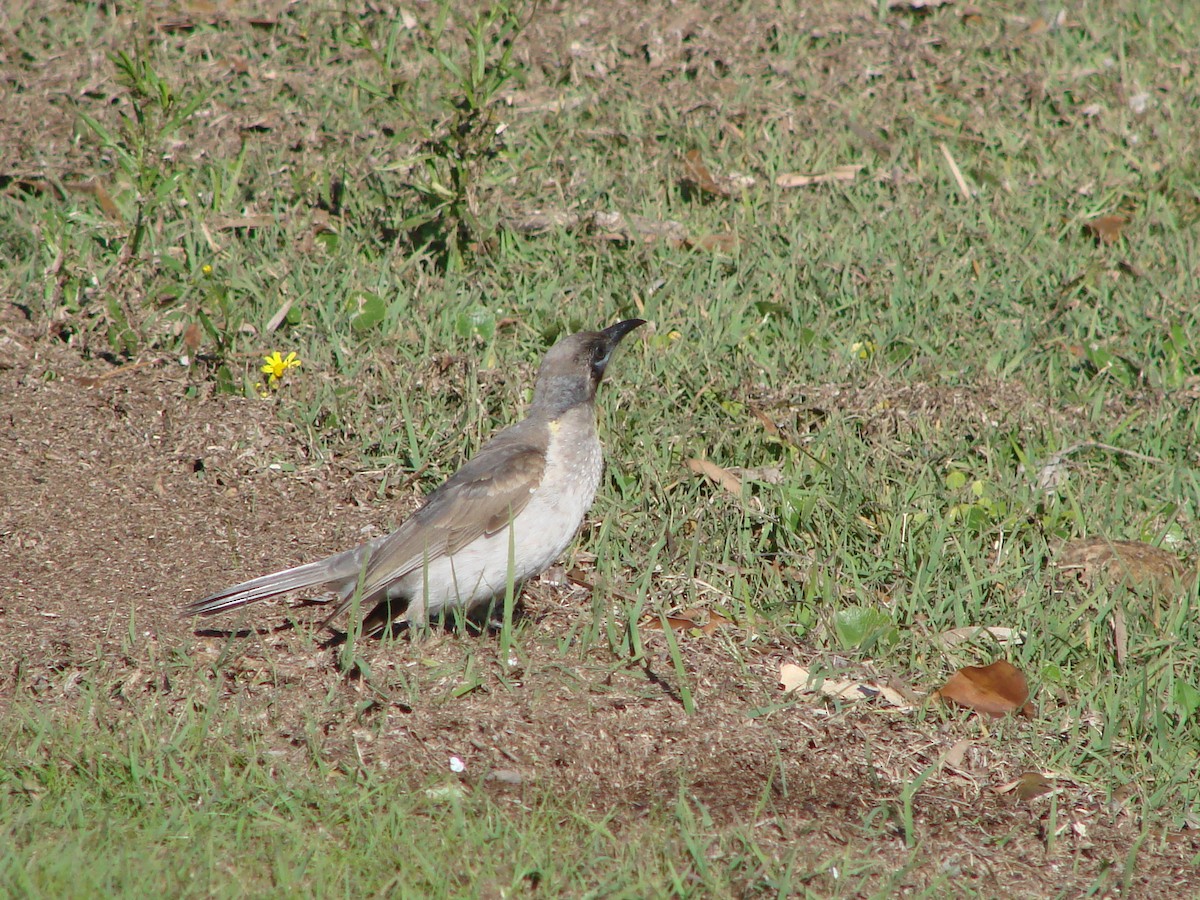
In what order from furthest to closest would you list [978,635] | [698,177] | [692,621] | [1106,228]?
[698,177] < [1106,228] < [692,621] < [978,635]

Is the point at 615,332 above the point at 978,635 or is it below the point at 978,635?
above

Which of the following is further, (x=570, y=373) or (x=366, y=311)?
(x=366, y=311)

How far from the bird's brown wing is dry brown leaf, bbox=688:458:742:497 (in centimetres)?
98

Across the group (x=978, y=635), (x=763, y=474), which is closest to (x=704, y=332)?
(x=763, y=474)

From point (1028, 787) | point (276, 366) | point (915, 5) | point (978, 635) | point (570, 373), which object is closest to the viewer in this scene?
point (1028, 787)

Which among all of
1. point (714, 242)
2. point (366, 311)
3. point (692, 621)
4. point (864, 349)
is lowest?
point (692, 621)

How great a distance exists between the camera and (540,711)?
165 inches

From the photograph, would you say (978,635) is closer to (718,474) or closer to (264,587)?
(718,474)

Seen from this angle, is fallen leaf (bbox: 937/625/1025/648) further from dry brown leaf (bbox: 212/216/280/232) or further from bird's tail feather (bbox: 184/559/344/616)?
dry brown leaf (bbox: 212/216/280/232)

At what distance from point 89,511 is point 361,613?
1.51m

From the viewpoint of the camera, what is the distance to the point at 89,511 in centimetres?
533

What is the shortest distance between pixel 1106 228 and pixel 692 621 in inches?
159

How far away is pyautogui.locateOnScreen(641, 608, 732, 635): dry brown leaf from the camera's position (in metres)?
4.88

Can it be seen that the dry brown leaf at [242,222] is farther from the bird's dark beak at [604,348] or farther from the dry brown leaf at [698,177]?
the bird's dark beak at [604,348]
